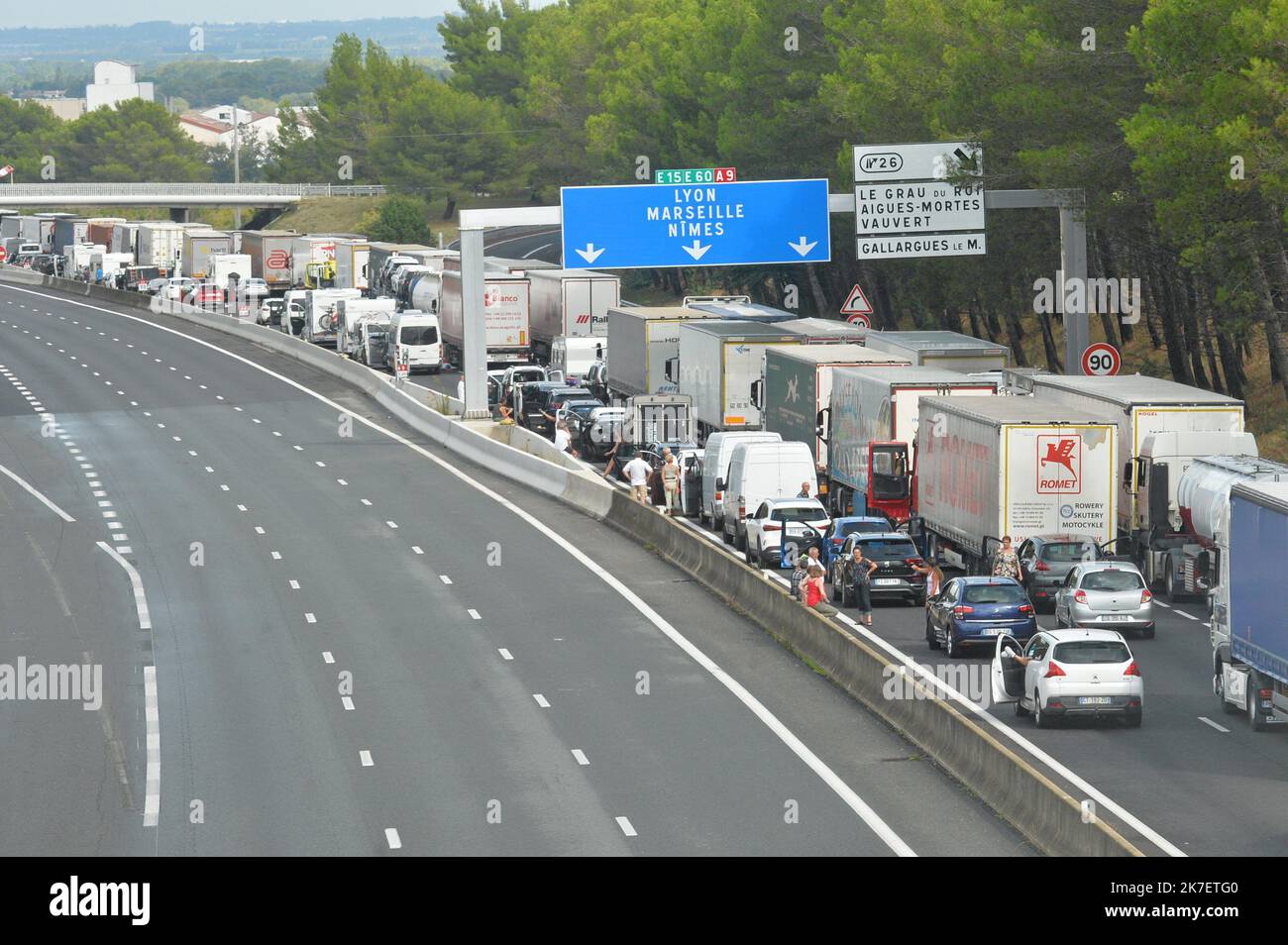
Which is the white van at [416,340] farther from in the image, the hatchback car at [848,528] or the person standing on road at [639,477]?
the hatchback car at [848,528]

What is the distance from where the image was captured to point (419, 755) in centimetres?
2606

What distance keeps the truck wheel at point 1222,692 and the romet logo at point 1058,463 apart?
8.35 meters

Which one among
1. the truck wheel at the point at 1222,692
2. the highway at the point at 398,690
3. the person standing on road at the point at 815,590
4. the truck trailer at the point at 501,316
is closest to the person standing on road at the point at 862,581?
the person standing on road at the point at 815,590

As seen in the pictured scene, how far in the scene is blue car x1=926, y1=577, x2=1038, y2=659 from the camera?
31062 mm

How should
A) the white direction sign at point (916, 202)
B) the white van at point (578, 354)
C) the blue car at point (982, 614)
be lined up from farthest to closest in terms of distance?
the white van at point (578, 354), the white direction sign at point (916, 202), the blue car at point (982, 614)

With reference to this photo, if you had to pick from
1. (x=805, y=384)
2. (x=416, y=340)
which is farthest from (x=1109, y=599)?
(x=416, y=340)

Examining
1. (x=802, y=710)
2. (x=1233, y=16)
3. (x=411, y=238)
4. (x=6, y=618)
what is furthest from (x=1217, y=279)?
(x=411, y=238)

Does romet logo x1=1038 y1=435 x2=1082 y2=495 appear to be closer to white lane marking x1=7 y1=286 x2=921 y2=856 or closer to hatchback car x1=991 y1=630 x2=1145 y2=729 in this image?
white lane marking x1=7 y1=286 x2=921 y2=856

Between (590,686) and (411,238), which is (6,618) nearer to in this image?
(590,686)

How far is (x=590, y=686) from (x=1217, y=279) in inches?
1020

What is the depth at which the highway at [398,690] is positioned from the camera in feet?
75.3

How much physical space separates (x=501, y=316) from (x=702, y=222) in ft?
77.0

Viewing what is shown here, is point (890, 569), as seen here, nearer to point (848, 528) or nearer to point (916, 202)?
point (848, 528)

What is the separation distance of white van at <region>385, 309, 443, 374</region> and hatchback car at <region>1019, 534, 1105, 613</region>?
40622mm
